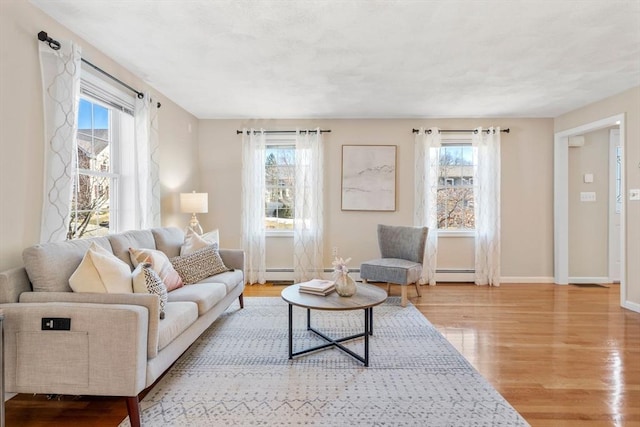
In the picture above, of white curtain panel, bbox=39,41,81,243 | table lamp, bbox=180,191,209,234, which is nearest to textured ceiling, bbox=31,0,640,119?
white curtain panel, bbox=39,41,81,243

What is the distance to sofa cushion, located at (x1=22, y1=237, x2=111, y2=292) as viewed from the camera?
1.92 m

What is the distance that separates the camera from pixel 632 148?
12.1 feet

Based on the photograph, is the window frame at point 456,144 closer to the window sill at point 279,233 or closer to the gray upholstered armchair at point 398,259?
the gray upholstered armchair at point 398,259

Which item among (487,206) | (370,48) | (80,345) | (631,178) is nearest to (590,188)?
(631,178)

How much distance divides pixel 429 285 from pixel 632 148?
2.82 metres

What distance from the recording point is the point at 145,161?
3355 millimetres

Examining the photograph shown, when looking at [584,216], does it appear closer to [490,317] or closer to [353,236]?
[490,317]

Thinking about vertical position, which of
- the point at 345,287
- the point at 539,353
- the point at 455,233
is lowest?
the point at 539,353

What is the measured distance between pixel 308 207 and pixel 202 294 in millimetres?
2522

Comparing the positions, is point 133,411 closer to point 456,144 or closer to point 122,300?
point 122,300

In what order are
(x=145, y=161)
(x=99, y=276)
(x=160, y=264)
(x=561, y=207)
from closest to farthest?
(x=99, y=276) < (x=160, y=264) < (x=145, y=161) < (x=561, y=207)

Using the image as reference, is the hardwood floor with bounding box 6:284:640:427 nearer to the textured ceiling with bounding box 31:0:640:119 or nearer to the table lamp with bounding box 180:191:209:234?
the table lamp with bounding box 180:191:209:234

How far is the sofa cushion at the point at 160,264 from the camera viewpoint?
2.59m

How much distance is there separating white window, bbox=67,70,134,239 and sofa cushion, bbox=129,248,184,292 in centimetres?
64
